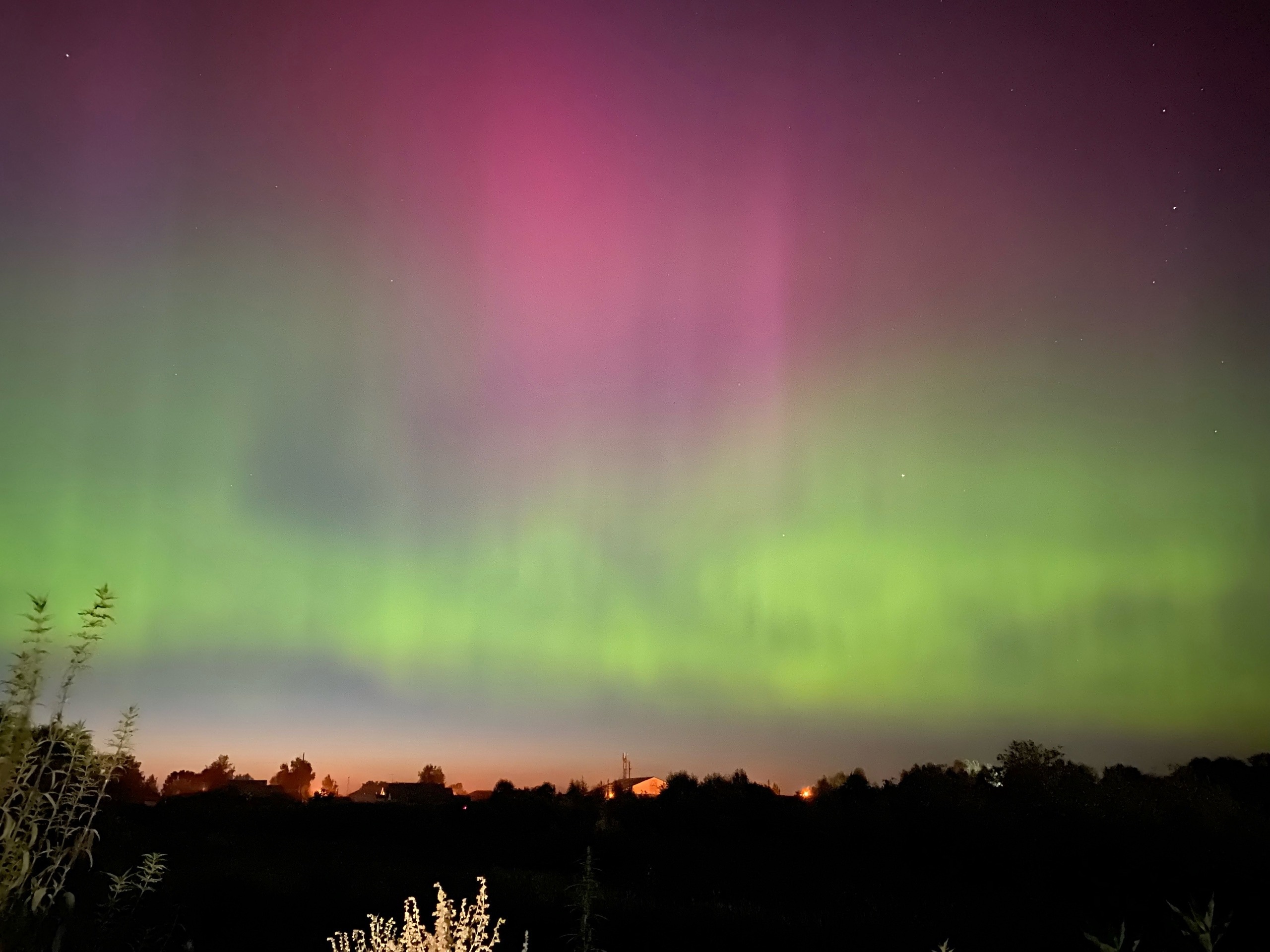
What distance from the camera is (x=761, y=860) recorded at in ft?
88.7

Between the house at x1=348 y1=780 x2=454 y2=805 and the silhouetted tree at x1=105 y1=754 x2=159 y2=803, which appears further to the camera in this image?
the house at x1=348 y1=780 x2=454 y2=805

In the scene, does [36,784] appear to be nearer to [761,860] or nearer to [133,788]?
[761,860]

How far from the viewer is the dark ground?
14312 millimetres

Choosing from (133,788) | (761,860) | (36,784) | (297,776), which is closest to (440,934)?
(36,784)

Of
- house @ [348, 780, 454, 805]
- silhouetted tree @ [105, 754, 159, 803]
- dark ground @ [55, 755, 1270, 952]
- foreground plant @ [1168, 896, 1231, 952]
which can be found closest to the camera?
foreground plant @ [1168, 896, 1231, 952]

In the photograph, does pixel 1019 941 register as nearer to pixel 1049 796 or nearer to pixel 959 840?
pixel 959 840

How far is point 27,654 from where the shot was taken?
12.5 feet

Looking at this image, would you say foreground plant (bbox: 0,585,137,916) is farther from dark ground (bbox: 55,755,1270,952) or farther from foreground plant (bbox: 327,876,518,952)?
dark ground (bbox: 55,755,1270,952)

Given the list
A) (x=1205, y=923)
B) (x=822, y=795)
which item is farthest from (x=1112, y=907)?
(x=1205, y=923)

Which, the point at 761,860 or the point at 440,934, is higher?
the point at 761,860

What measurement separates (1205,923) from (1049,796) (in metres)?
26.8

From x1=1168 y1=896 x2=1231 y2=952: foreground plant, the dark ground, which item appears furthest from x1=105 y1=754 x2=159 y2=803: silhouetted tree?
x1=1168 y1=896 x2=1231 y2=952: foreground plant

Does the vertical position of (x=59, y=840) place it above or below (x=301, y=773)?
below

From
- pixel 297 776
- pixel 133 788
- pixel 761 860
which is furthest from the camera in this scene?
pixel 297 776
